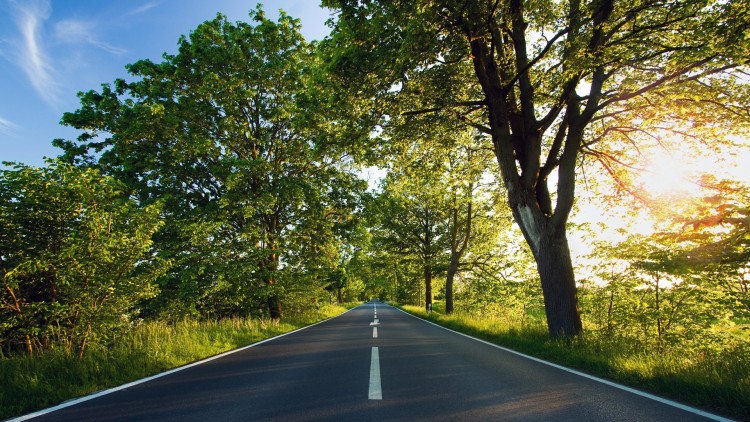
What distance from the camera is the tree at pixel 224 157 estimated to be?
13.8 meters

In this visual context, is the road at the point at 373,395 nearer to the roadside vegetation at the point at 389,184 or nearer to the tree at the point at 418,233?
the roadside vegetation at the point at 389,184

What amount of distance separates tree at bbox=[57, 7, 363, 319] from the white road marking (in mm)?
8612

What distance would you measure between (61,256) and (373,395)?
5480 mm

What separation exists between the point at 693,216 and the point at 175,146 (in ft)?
54.9

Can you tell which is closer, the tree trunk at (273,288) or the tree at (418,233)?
the tree trunk at (273,288)

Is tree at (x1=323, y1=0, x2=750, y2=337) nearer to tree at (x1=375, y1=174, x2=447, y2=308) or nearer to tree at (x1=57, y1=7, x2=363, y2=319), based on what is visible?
tree at (x1=57, y1=7, x2=363, y2=319)

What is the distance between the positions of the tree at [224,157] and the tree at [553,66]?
526 cm

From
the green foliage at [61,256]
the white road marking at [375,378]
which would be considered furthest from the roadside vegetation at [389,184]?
the white road marking at [375,378]

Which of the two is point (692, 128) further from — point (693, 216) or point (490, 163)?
point (490, 163)

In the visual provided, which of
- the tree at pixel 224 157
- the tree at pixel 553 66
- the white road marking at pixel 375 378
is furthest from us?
the tree at pixel 224 157

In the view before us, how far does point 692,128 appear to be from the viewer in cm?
900

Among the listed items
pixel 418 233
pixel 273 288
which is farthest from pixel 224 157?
pixel 418 233

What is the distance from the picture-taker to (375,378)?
4.99 meters

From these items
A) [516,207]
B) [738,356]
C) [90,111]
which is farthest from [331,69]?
[90,111]
